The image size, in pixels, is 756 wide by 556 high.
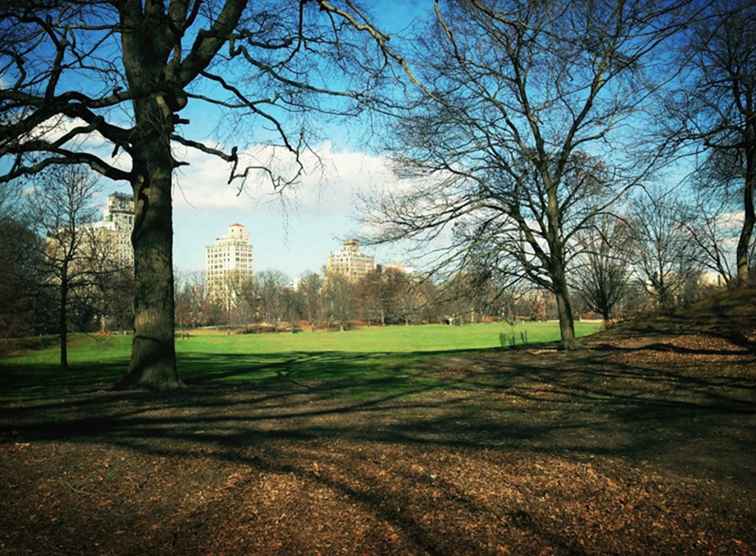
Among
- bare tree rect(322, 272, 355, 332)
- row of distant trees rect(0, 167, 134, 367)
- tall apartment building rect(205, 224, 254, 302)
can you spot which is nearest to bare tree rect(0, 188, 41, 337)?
row of distant trees rect(0, 167, 134, 367)

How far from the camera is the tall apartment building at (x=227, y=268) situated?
301 ft

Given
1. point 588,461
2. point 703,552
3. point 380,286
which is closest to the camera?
point 703,552

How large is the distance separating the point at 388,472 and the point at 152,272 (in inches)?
283

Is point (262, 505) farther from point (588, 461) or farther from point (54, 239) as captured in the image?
point (54, 239)

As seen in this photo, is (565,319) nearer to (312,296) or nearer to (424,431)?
(424,431)

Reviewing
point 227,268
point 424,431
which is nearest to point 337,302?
point 227,268

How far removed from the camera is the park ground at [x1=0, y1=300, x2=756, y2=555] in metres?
3.79

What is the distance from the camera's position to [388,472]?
16.3ft

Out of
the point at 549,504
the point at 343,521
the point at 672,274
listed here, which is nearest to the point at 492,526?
the point at 549,504

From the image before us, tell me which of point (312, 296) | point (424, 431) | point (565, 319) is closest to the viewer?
point (424, 431)

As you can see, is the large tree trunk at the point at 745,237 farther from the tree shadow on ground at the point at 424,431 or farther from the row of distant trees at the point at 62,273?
the row of distant trees at the point at 62,273

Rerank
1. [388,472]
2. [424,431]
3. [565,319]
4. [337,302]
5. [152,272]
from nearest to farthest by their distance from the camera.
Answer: [388,472], [424,431], [152,272], [565,319], [337,302]

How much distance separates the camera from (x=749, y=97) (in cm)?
887

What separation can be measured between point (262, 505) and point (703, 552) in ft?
10.4
